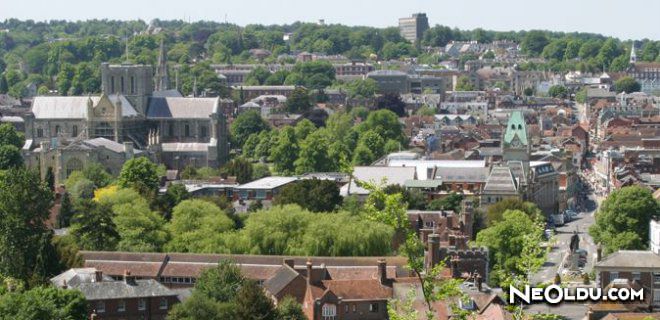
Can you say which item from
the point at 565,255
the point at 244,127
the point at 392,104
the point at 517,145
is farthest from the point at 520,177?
the point at 392,104

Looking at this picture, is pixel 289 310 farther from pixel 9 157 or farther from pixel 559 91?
pixel 559 91

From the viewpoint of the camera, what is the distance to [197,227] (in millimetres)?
62000

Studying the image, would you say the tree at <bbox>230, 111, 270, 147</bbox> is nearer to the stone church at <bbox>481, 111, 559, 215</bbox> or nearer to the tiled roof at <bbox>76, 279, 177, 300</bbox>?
the stone church at <bbox>481, 111, 559, 215</bbox>

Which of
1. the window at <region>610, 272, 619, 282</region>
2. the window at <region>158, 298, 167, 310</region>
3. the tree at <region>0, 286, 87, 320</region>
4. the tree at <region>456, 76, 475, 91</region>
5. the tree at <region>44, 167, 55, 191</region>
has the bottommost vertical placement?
the tree at <region>456, 76, 475, 91</region>

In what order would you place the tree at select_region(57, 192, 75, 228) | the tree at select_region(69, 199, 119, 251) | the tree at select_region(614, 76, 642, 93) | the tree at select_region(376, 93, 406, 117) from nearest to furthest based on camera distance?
1. the tree at select_region(69, 199, 119, 251)
2. the tree at select_region(57, 192, 75, 228)
3. the tree at select_region(376, 93, 406, 117)
4. the tree at select_region(614, 76, 642, 93)

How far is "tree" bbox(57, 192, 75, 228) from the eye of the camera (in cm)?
6575

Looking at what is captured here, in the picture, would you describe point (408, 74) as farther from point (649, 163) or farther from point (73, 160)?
point (73, 160)

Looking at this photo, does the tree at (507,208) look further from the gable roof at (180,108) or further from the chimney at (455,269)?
the gable roof at (180,108)

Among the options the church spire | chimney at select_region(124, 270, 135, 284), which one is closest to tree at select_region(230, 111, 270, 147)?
the church spire

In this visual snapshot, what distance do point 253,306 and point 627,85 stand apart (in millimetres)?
134923

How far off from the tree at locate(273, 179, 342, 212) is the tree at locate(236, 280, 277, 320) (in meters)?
25.6

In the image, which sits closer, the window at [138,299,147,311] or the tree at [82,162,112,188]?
the window at [138,299,147,311]

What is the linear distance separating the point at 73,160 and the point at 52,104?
27.4ft

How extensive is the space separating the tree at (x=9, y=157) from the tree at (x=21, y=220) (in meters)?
28.3
